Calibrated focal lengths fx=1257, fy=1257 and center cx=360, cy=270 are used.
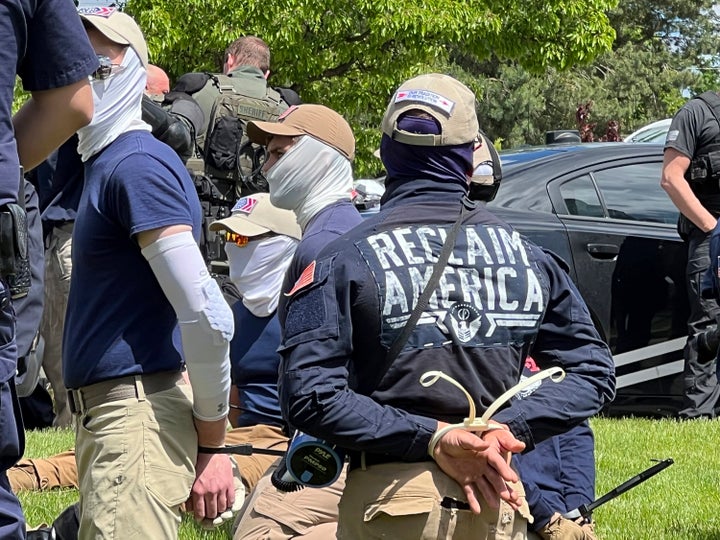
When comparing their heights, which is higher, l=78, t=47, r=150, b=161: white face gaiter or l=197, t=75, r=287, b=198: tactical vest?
l=78, t=47, r=150, b=161: white face gaiter

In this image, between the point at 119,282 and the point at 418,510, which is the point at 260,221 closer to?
the point at 119,282

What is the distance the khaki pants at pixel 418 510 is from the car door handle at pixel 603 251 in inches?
188

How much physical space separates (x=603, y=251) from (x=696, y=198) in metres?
0.62

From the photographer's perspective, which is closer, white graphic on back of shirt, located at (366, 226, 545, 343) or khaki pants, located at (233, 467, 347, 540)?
white graphic on back of shirt, located at (366, 226, 545, 343)

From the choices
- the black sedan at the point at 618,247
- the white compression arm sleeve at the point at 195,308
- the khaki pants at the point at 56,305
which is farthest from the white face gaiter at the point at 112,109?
the black sedan at the point at 618,247

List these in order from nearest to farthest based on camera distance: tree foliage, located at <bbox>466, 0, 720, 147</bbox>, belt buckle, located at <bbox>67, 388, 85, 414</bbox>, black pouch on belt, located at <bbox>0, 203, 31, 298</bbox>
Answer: black pouch on belt, located at <bbox>0, 203, 31, 298</bbox>
belt buckle, located at <bbox>67, 388, 85, 414</bbox>
tree foliage, located at <bbox>466, 0, 720, 147</bbox>

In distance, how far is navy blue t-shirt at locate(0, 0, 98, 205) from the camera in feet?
7.45

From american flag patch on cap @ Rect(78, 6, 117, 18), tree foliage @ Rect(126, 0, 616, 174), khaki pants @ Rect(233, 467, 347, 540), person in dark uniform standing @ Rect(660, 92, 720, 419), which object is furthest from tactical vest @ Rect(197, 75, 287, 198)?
tree foliage @ Rect(126, 0, 616, 174)

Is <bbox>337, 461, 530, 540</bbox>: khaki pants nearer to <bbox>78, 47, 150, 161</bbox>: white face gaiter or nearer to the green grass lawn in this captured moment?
<bbox>78, 47, 150, 161</bbox>: white face gaiter

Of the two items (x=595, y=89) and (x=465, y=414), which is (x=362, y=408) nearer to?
(x=465, y=414)

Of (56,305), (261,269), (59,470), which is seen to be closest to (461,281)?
(261,269)

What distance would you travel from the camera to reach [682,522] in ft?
17.2

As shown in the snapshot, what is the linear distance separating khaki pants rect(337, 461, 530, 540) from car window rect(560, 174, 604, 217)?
4941mm

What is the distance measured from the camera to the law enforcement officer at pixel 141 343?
116 inches
